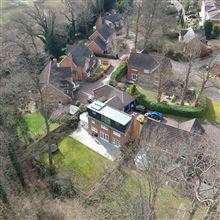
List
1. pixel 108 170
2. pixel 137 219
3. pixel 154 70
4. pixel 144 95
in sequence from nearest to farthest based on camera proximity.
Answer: pixel 137 219 → pixel 108 170 → pixel 144 95 → pixel 154 70

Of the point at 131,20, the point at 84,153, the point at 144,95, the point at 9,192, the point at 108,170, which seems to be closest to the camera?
the point at 9,192

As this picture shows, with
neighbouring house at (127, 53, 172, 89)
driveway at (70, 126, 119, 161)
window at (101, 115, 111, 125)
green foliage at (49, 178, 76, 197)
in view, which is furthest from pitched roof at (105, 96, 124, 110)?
green foliage at (49, 178, 76, 197)

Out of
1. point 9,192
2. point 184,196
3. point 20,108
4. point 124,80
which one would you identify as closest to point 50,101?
point 20,108

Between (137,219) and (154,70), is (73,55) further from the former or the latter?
(137,219)

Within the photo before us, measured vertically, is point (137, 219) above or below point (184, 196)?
above

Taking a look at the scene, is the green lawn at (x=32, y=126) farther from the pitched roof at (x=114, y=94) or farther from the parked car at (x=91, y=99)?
the pitched roof at (x=114, y=94)

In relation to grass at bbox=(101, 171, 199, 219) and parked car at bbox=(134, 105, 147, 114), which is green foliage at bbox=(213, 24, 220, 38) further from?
grass at bbox=(101, 171, 199, 219)

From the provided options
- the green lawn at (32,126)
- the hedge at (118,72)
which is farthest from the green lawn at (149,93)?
the green lawn at (32,126)
